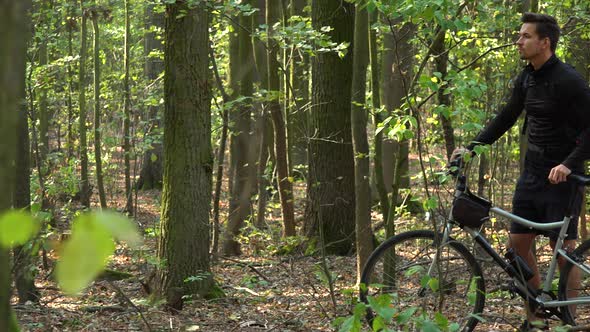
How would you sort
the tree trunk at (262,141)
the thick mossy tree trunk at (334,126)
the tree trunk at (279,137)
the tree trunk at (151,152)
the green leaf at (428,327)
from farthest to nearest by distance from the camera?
the tree trunk at (151,152) < the tree trunk at (262,141) < the tree trunk at (279,137) < the thick mossy tree trunk at (334,126) < the green leaf at (428,327)

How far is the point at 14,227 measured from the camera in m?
0.97

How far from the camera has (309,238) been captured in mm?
11125

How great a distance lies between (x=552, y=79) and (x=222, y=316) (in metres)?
3.78

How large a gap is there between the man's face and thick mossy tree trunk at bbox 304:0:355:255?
17.0 feet

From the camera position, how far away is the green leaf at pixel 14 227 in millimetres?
960

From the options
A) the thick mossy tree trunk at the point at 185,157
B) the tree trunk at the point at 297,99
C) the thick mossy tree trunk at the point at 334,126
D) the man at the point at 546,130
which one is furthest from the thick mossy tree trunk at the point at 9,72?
the thick mossy tree trunk at the point at 334,126

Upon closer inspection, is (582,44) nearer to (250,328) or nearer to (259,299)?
(259,299)

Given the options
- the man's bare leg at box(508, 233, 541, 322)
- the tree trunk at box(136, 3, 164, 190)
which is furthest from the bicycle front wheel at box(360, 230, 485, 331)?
the tree trunk at box(136, 3, 164, 190)

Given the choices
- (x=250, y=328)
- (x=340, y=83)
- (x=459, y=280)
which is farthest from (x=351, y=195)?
(x=459, y=280)

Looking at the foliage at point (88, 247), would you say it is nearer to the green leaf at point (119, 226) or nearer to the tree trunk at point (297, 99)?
the green leaf at point (119, 226)

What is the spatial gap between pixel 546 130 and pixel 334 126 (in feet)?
18.6

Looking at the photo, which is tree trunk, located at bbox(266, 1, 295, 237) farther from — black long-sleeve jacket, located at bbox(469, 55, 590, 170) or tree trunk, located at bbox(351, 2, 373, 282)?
black long-sleeve jacket, located at bbox(469, 55, 590, 170)

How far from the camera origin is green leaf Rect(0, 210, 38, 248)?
0.96 metres

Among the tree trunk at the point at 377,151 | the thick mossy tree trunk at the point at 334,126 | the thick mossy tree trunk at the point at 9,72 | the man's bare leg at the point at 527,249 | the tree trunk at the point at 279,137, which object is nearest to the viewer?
the thick mossy tree trunk at the point at 9,72
